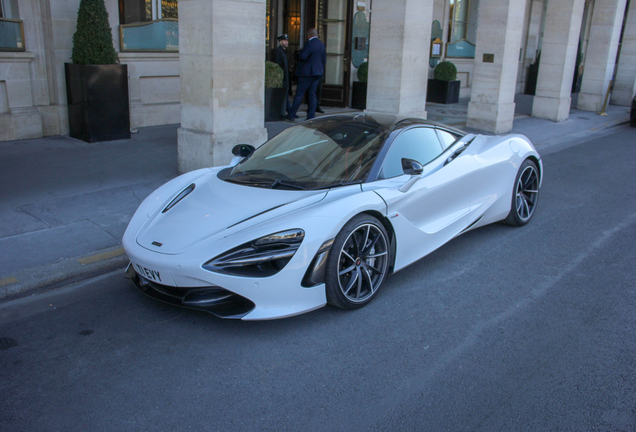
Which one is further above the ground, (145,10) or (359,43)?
(145,10)

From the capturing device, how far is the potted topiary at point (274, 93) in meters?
12.1

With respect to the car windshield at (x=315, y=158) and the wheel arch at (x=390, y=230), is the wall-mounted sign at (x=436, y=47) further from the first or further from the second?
the wheel arch at (x=390, y=230)

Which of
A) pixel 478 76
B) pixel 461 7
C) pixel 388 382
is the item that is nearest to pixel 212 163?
pixel 388 382

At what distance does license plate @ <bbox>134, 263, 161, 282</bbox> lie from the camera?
377 centimetres

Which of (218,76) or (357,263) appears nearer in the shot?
(357,263)

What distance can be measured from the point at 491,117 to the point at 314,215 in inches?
407

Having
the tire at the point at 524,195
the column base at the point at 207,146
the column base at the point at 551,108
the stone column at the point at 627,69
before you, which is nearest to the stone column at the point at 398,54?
the column base at the point at 207,146

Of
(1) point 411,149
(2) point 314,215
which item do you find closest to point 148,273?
(2) point 314,215

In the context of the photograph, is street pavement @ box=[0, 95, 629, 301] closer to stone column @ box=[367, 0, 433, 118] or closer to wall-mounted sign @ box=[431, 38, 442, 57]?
stone column @ box=[367, 0, 433, 118]

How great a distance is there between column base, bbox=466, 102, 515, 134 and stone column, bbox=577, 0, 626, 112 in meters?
6.76

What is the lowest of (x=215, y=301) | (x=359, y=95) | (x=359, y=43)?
(x=215, y=301)

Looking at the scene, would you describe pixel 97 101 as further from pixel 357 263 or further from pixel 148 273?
pixel 357 263

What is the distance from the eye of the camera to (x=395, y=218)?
14.5 ft

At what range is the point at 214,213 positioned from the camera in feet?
13.4
